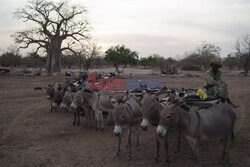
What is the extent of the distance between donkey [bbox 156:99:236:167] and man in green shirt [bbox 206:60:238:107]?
35.6 inches

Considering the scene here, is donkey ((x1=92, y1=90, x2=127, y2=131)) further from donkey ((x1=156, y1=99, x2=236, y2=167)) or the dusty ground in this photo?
donkey ((x1=156, y1=99, x2=236, y2=167))

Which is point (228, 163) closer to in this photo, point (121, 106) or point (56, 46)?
point (121, 106)

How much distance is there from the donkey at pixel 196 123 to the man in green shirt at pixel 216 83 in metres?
0.90

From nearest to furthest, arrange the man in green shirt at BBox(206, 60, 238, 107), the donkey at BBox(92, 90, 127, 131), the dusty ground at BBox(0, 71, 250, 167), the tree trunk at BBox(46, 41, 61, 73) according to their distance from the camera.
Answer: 1. the dusty ground at BBox(0, 71, 250, 167)
2. the man in green shirt at BBox(206, 60, 238, 107)
3. the donkey at BBox(92, 90, 127, 131)
4. the tree trunk at BBox(46, 41, 61, 73)

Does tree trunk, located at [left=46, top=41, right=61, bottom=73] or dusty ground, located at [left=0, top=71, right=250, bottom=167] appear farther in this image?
tree trunk, located at [left=46, top=41, right=61, bottom=73]

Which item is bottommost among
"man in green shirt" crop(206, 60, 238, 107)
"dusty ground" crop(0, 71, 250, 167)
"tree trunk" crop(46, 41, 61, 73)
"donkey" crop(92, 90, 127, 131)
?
"dusty ground" crop(0, 71, 250, 167)

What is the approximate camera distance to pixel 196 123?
3512 mm

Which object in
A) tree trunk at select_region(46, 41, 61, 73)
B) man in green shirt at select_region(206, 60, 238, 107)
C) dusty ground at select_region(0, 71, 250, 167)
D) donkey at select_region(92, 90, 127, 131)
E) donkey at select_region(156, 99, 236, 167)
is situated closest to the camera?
donkey at select_region(156, 99, 236, 167)

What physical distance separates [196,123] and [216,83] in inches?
72.6

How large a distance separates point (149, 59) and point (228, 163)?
196 ft

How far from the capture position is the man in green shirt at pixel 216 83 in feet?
15.3

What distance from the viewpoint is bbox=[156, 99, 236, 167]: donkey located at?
3275 mm

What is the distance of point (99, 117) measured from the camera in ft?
22.0

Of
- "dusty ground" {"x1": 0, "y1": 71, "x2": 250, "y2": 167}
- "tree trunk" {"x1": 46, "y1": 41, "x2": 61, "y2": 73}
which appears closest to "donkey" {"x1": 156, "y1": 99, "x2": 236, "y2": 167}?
"dusty ground" {"x1": 0, "y1": 71, "x2": 250, "y2": 167}
